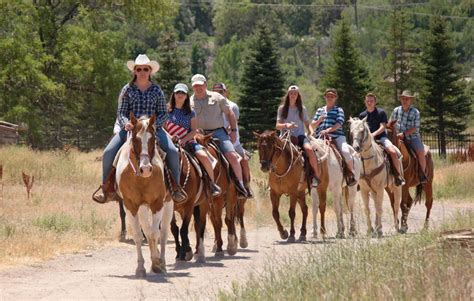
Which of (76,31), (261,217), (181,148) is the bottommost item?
(261,217)

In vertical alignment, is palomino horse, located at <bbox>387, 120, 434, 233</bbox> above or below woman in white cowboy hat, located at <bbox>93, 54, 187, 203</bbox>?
below

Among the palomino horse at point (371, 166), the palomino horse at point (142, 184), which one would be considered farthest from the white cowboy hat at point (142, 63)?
the palomino horse at point (371, 166)

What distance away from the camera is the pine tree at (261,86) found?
6444cm

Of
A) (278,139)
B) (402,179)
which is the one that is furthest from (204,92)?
(402,179)

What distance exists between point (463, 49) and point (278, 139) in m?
168

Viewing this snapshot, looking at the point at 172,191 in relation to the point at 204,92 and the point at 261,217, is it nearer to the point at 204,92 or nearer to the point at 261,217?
the point at 204,92

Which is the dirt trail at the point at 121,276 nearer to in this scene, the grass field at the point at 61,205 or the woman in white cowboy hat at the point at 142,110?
the grass field at the point at 61,205

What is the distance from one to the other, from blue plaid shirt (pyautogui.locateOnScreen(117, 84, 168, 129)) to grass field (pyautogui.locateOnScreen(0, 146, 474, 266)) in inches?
111

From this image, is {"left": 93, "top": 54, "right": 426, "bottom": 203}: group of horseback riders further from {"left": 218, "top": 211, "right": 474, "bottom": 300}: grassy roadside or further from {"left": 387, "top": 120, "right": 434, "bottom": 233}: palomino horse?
{"left": 218, "top": 211, "right": 474, "bottom": 300}: grassy roadside

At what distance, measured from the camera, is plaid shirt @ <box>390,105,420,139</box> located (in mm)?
23570

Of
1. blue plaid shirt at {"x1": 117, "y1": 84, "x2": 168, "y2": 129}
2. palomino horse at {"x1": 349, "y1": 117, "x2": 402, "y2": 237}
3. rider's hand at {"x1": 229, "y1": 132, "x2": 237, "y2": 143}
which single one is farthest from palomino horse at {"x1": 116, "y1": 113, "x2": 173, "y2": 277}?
palomino horse at {"x1": 349, "y1": 117, "x2": 402, "y2": 237}

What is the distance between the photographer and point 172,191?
14898mm

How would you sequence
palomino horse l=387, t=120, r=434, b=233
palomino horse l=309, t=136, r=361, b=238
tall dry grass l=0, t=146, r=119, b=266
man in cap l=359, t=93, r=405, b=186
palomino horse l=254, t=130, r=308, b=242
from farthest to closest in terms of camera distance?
1. palomino horse l=387, t=120, r=434, b=233
2. man in cap l=359, t=93, r=405, b=186
3. palomino horse l=309, t=136, r=361, b=238
4. palomino horse l=254, t=130, r=308, b=242
5. tall dry grass l=0, t=146, r=119, b=266

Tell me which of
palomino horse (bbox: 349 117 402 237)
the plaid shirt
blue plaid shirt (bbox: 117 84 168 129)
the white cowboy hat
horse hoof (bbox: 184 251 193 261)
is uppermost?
the white cowboy hat
